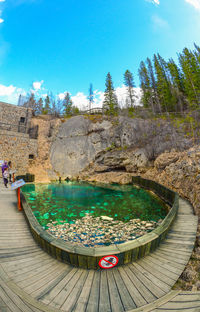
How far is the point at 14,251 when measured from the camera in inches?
148

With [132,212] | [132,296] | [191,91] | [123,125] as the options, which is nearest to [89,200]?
[132,212]

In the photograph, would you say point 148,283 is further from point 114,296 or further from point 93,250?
point 93,250

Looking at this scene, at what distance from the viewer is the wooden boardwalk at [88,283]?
2.28m

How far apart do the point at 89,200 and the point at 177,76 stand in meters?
39.1

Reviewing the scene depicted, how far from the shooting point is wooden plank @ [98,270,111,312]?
2.27 meters

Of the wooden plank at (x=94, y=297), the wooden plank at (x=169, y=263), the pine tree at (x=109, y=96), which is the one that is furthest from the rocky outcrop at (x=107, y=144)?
the wooden plank at (x=94, y=297)

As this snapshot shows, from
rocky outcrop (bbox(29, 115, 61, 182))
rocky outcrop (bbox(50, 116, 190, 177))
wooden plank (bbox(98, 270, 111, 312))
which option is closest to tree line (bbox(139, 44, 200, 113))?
rocky outcrop (bbox(50, 116, 190, 177))

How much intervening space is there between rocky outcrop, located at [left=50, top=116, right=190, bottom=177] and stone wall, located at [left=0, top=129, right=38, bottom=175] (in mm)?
3654

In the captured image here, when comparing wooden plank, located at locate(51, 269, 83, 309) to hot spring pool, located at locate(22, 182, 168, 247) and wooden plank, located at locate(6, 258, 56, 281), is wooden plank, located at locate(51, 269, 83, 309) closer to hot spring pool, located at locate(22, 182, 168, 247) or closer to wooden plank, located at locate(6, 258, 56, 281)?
wooden plank, located at locate(6, 258, 56, 281)

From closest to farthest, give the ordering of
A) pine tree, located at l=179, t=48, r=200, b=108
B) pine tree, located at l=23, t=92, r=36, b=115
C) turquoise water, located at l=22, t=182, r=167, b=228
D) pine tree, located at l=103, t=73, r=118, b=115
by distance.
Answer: turquoise water, located at l=22, t=182, r=167, b=228 < pine tree, located at l=179, t=48, r=200, b=108 < pine tree, located at l=103, t=73, r=118, b=115 < pine tree, located at l=23, t=92, r=36, b=115

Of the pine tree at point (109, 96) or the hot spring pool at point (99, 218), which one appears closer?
the hot spring pool at point (99, 218)

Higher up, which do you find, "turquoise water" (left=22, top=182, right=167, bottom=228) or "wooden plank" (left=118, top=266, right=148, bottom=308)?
"wooden plank" (left=118, top=266, right=148, bottom=308)

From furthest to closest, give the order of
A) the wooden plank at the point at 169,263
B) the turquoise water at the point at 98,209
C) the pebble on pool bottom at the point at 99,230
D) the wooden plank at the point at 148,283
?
1. the turquoise water at the point at 98,209
2. the pebble on pool bottom at the point at 99,230
3. the wooden plank at the point at 169,263
4. the wooden plank at the point at 148,283

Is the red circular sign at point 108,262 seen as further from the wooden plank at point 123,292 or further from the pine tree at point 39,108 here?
the pine tree at point 39,108
